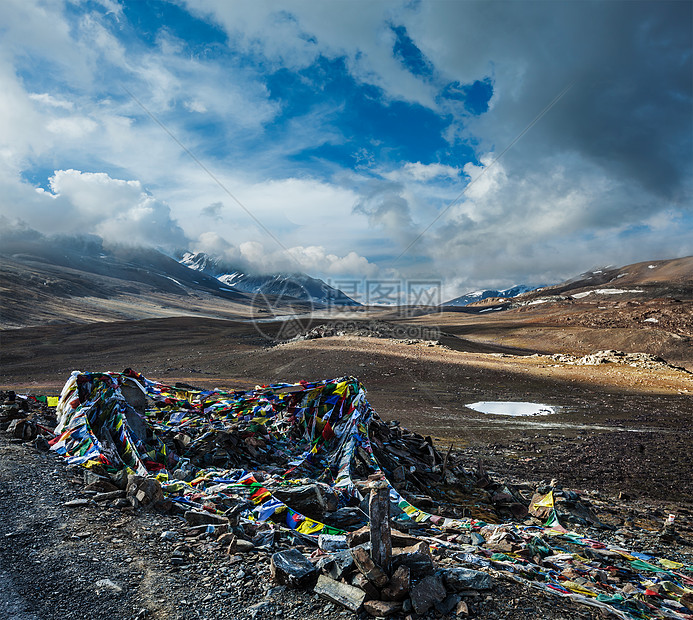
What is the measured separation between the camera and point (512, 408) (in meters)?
21.0

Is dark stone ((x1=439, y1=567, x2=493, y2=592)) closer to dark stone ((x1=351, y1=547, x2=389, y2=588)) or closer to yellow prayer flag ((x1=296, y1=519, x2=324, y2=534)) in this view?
dark stone ((x1=351, y1=547, x2=389, y2=588))

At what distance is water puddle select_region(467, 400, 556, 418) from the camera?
1997 cm

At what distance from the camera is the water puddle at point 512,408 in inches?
786

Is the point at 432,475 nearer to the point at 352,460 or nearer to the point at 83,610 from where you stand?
the point at 352,460

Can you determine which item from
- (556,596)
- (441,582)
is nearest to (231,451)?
(441,582)

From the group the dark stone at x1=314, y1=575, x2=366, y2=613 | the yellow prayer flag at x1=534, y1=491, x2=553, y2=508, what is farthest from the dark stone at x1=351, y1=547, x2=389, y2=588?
the yellow prayer flag at x1=534, y1=491, x2=553, y2=508

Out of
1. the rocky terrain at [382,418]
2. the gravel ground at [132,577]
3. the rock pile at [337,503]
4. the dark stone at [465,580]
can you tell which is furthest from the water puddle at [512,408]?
the gravel ground at [132,577]

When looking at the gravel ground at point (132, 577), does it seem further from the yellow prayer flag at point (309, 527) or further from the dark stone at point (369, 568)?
the yellow prayer flag at point (309, 527)

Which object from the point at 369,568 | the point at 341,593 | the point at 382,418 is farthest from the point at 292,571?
the point at 382,418

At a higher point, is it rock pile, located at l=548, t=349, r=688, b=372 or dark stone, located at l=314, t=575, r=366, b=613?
dark stone, located at l=314, t=575, r=366, b=613

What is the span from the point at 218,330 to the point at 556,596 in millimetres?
62620

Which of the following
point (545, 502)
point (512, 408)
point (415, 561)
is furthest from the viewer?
point (512, 408)

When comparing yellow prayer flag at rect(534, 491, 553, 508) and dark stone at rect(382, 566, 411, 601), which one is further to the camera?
yellow prayer flag at rect(534, 491, 553, 508)

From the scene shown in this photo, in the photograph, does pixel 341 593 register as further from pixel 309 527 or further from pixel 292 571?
pixel 309 527
